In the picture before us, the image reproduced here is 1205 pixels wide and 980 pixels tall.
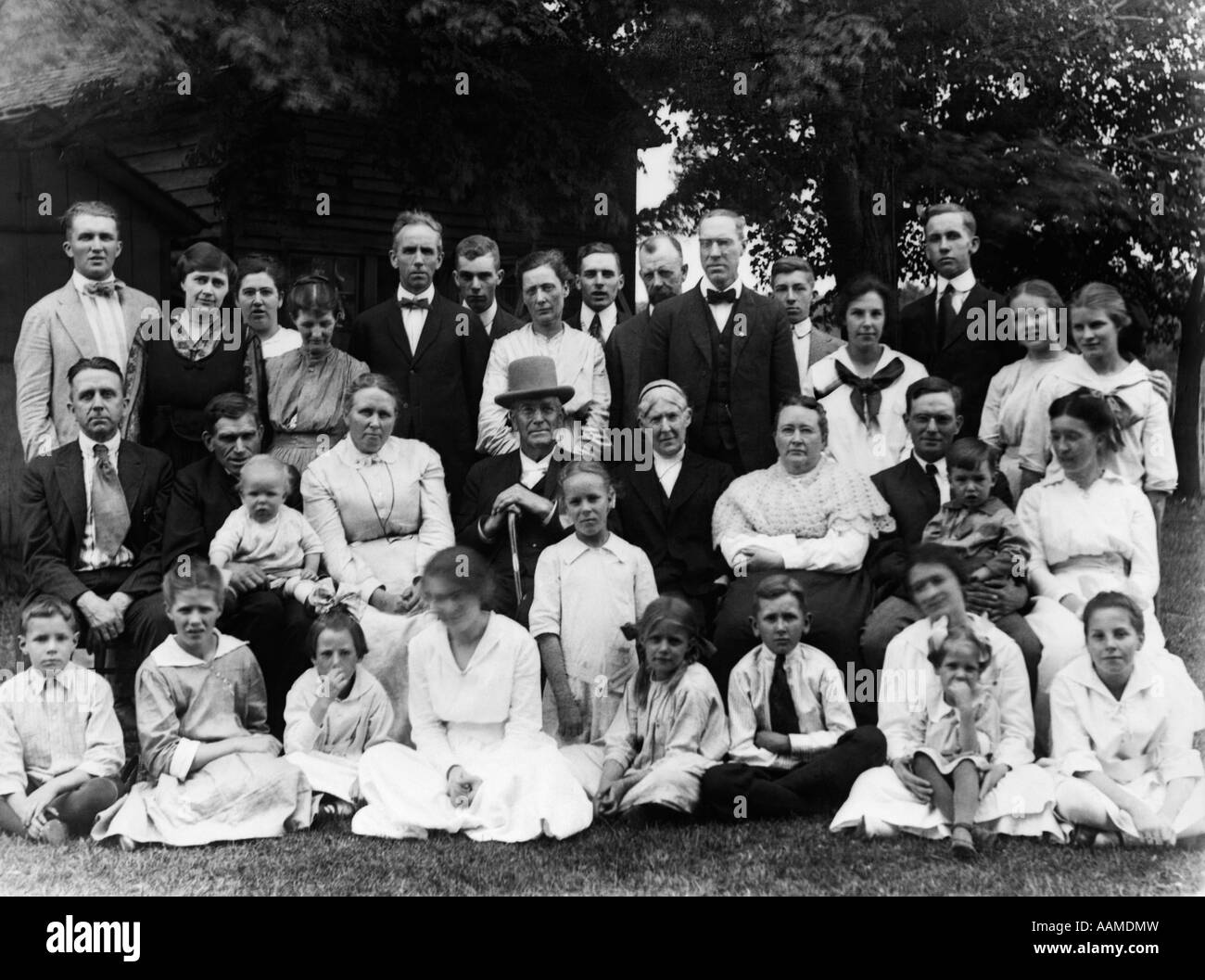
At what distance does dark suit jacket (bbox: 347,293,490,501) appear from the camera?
553 cm

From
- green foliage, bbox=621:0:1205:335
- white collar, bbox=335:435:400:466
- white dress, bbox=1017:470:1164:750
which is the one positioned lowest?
white dress, bbox=1017:470:1164:750

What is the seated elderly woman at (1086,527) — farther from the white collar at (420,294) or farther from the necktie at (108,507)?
the necktie at (108,507)

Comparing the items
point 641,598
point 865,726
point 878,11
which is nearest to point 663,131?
point 878,11

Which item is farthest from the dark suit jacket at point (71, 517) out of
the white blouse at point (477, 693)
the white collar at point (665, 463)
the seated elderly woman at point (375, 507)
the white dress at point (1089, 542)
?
the white dress at point (1089, 542)

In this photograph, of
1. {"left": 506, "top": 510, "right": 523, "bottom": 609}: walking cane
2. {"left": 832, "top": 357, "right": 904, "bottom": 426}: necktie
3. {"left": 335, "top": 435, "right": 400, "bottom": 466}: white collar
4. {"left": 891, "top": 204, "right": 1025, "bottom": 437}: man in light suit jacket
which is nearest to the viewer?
{"left": 506, "top": 510, "right": 523, "bottom": 609}: walking cane

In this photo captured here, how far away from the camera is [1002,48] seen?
20.9 ft

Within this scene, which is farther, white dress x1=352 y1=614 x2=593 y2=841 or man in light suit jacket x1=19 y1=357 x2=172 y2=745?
man in light suit jacket x1=19 y1=357 x2=172 y2=745

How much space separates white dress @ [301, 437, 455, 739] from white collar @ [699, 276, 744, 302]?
1.38 m

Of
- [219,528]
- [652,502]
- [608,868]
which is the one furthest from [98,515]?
[608,868]

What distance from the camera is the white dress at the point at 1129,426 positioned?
16.3 ft

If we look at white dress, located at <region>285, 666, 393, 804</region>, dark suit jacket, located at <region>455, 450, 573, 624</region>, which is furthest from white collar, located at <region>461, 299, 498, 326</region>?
white dress, located at <region>285, 666, 393, 804</region>

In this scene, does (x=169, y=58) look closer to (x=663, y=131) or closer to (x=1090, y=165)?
(x=663, y=131)

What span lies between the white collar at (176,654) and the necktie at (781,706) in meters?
1.95

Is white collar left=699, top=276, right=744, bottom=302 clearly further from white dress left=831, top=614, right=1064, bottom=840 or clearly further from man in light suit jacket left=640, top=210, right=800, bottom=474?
white dress left=831, top=614, right=1064, bottom=840
